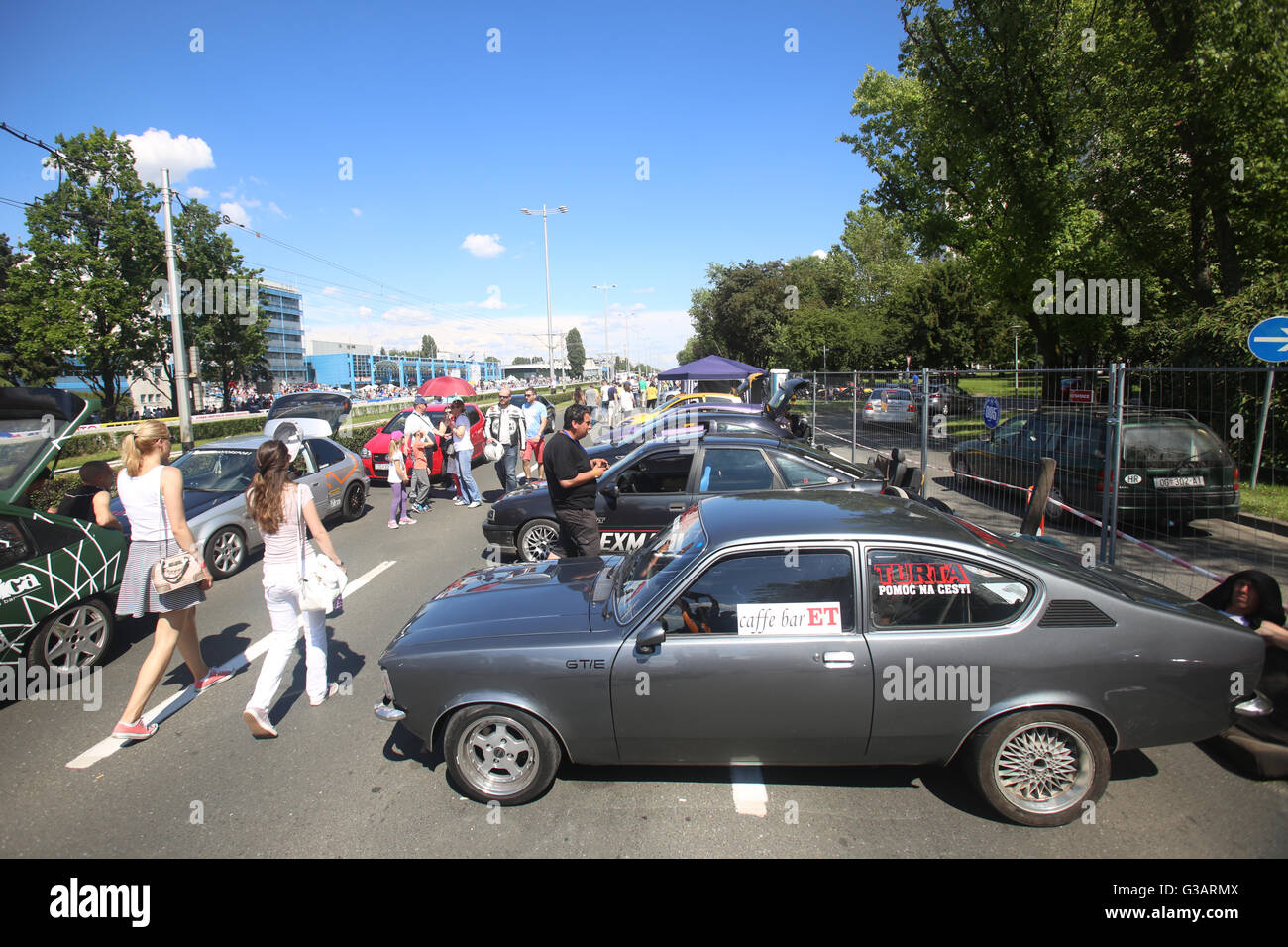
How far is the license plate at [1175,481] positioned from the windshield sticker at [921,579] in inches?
205

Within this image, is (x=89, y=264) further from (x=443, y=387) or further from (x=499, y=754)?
(x=499, y=754)

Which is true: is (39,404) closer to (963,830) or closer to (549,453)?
(549,453)

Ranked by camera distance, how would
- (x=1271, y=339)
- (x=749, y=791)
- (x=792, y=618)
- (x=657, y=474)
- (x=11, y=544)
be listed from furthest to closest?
(x=657, y=474)
(x=1271, y=339)
(x=11, y=544)
(x=749, y=791)
(x=792, y=618)

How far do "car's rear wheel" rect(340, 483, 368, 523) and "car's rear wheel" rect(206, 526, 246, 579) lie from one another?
2639 millimetres

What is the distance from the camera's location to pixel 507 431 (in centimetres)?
1148

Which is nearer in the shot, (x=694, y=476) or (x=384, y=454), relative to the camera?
(x=694, y=476)

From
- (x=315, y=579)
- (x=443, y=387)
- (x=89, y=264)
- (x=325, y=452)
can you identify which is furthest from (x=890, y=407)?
(x=89, y=264)

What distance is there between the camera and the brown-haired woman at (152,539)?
4.24 meters

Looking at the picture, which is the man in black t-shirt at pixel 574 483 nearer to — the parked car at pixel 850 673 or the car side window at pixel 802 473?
the car side window at pixel 802 473

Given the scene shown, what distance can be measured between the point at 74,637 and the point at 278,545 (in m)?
2.31

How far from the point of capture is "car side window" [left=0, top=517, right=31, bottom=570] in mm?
4664

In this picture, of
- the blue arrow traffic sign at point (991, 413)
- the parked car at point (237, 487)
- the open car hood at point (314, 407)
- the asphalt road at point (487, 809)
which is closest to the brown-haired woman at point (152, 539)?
the asphalt road at point (487, 809)

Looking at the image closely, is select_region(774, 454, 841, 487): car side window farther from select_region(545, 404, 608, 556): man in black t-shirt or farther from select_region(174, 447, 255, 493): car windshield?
select_region(174, 447, 255, 493): car windshield

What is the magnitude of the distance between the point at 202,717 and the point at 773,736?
3785mm
